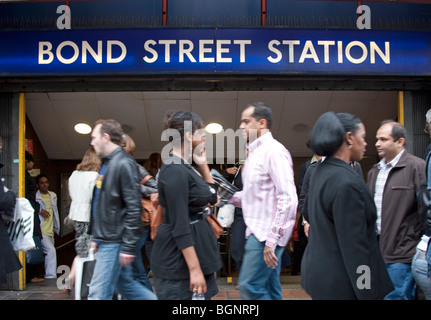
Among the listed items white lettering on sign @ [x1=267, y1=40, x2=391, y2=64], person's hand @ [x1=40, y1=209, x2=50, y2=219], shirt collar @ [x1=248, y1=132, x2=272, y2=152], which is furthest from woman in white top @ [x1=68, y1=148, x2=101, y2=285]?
white lettering on sign @ [x1=267, y1=40, x2=391, y2=64]

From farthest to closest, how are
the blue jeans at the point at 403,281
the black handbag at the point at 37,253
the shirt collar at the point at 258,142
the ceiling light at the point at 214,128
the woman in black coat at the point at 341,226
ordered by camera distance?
1. the ceiling light at the point at 214,128
2. the black handbag at the point at 37,253
3. the blue jeans at the point at 403,281
4. the shirt collar at the point at 258,142
5. the woman in black coat at the point at 341,226

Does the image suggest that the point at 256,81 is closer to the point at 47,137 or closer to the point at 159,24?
the point at 159,24

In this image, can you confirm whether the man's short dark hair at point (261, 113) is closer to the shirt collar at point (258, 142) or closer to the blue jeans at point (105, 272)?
the shirt collar at point (258, 142)

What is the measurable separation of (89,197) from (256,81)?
2470mm

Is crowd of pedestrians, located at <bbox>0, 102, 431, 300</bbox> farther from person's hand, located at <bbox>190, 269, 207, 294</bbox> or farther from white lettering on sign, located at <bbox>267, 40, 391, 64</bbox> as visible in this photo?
white lettering on sign, located at <bbox>267, 40, 391, 64</bbox>

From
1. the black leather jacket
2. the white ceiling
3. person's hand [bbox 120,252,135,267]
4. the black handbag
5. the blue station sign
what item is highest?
the blue station sign

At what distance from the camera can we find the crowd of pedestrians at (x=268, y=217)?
223cm

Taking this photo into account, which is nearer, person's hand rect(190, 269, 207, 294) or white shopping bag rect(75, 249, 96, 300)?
person's hand rect(190, 269, 207, 294)

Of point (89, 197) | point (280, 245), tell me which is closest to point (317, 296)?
point (280, 245)

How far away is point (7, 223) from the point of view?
404 cm

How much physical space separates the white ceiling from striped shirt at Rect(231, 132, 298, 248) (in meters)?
3.21

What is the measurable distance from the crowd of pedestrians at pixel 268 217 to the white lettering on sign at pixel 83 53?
6.15 feet

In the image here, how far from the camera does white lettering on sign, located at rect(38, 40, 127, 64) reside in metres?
5.09

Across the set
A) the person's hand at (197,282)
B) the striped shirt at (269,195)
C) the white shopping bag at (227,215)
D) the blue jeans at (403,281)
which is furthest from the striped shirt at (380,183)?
the person's hand at (197,282)
